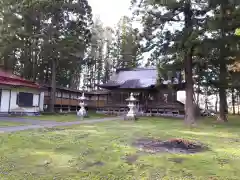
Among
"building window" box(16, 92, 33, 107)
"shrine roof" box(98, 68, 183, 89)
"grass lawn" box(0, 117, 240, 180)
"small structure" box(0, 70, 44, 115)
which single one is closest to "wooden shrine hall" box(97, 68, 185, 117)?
"shrine roof" box(98, 68, 183, 89)

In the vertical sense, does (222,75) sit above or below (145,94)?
above

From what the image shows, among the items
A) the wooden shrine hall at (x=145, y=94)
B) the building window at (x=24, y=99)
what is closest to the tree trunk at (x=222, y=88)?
the wooden shrine hall at (x=145, y=94)

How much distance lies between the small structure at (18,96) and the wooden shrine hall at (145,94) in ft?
30.9

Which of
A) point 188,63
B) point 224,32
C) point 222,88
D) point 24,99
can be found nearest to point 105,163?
point 188,63

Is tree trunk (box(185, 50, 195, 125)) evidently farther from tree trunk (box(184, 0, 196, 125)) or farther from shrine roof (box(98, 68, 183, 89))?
shrine roof (box(98, 68, 183, 89))

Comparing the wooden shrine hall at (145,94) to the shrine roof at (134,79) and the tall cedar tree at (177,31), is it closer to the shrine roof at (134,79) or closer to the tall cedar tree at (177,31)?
the shrine roof at (134,79)

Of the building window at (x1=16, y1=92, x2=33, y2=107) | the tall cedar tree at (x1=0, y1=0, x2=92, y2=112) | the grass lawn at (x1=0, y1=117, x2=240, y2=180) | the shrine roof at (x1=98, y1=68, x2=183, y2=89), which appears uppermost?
the tall cedar tree at (x1=0, y1=0, x2=92, y2=112)

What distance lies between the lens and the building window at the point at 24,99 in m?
20.5

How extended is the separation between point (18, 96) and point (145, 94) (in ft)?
44.4

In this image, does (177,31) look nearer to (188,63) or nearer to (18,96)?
(188,63)

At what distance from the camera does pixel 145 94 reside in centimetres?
2880

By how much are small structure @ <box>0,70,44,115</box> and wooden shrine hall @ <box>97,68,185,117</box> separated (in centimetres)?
943

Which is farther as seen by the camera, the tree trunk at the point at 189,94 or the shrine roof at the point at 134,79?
the shrine roof at the point at 134,79

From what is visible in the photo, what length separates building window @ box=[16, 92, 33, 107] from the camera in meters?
20.5
